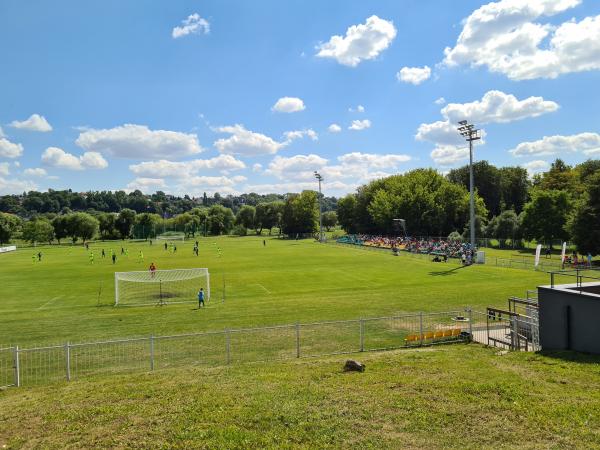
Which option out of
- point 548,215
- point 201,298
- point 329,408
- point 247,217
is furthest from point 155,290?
point 247,217

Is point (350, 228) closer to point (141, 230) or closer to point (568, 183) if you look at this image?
point (568, 183)

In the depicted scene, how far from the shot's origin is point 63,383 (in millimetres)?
13875

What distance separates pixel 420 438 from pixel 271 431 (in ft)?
9.36

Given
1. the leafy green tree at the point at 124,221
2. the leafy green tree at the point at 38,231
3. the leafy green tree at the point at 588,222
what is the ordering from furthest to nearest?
the leafy green tree at the point at 124,221 → the leafy green tree at the point at 38,231 → the leafy green tree at the point at 588,222

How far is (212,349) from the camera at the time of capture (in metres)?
19.1

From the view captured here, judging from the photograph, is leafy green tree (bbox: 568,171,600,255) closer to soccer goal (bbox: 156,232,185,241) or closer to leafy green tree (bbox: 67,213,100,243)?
soccer goal (bbox: 156,232,185,241)

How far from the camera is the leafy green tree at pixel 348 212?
122887 millimetres

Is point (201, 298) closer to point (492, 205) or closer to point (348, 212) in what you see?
point (492, 205)

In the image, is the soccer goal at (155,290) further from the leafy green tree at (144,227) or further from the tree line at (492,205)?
the leafy green tree at (144,227)

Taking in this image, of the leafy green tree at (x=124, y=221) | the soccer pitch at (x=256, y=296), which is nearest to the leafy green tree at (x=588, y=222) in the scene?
the soccer pitch at (x=256, y=296)

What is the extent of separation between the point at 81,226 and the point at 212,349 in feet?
384

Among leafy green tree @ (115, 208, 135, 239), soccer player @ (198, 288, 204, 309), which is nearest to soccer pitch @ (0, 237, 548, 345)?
soccer player @ (198, 288, 204, 309)

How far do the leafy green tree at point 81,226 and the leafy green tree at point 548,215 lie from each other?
107m

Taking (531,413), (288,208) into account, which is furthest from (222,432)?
(288,208)
